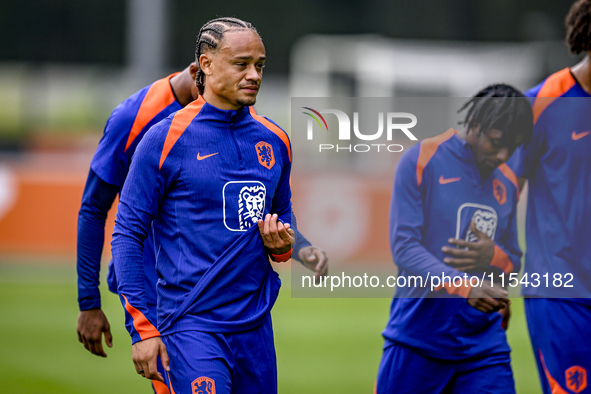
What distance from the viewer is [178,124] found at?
3043 mm

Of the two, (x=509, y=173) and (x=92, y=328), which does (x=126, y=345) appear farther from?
(x=509, y=173)

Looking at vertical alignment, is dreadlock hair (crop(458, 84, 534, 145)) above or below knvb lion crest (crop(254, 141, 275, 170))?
above

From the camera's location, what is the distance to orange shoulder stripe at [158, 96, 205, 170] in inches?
117

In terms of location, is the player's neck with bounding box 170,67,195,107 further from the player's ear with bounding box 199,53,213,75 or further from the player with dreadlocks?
the player with dreadlocks

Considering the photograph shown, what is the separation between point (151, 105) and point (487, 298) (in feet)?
6.03

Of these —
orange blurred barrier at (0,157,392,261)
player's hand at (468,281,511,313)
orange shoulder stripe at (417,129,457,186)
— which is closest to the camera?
player's hand at (468,281,511,313)

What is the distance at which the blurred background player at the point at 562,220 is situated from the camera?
371 cm

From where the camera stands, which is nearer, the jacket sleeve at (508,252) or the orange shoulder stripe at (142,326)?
the orange shoulder stripe at (142,326)

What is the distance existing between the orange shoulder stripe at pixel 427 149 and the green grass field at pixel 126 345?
3.21 m

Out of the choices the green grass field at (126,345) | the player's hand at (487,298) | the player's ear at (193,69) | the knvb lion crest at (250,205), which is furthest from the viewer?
the green grass field at (126,345)

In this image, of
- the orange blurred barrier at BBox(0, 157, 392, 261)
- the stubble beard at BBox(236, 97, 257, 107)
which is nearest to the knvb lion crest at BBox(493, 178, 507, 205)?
the stubble beard at BBox(236, 97, 257, 107)

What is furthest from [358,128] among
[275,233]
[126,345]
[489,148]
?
[126,345]

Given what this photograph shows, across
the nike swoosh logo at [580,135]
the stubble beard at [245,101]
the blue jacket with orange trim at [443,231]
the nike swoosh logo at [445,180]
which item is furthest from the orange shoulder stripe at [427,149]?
the stubble beard at [245,101]

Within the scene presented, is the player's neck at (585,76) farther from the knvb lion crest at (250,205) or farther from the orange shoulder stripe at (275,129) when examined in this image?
the knvb lion crest at (250,205)
